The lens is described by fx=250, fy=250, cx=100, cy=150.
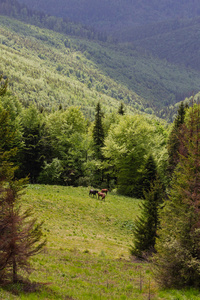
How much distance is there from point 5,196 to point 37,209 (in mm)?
17329

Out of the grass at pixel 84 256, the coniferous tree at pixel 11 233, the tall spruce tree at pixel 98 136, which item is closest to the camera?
the coniferous tree at pixel 11 233

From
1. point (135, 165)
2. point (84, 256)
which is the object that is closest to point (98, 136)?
point (135, 165)

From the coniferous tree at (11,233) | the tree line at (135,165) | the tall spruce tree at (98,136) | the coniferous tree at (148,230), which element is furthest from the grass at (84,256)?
the tall spruce tree at (98,136)

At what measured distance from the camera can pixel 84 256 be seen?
2202cm

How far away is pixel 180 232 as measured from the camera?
54.2 ft

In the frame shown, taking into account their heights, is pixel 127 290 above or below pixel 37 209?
below

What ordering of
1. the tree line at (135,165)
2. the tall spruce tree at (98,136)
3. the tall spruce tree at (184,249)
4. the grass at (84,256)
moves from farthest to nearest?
1. the tall spruce tree at (98,136)
2. the tree line at (135,165)
3. the tall spruce tree at (184,249)
4. the grass at (84,256)

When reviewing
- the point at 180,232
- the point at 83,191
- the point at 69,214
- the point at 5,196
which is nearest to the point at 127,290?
the point at 180,232

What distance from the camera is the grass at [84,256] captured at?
14.5 metres

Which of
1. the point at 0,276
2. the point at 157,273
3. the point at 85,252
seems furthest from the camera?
the point at 85,252

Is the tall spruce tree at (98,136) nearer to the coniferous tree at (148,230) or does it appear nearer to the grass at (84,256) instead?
the grass at (84,256)

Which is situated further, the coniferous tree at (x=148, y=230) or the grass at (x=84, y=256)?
the coniferous tree at (x=148, y=230)

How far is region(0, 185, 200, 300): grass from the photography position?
47.6 feet

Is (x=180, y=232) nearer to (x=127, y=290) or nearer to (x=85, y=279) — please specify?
(x=127, y=290)
